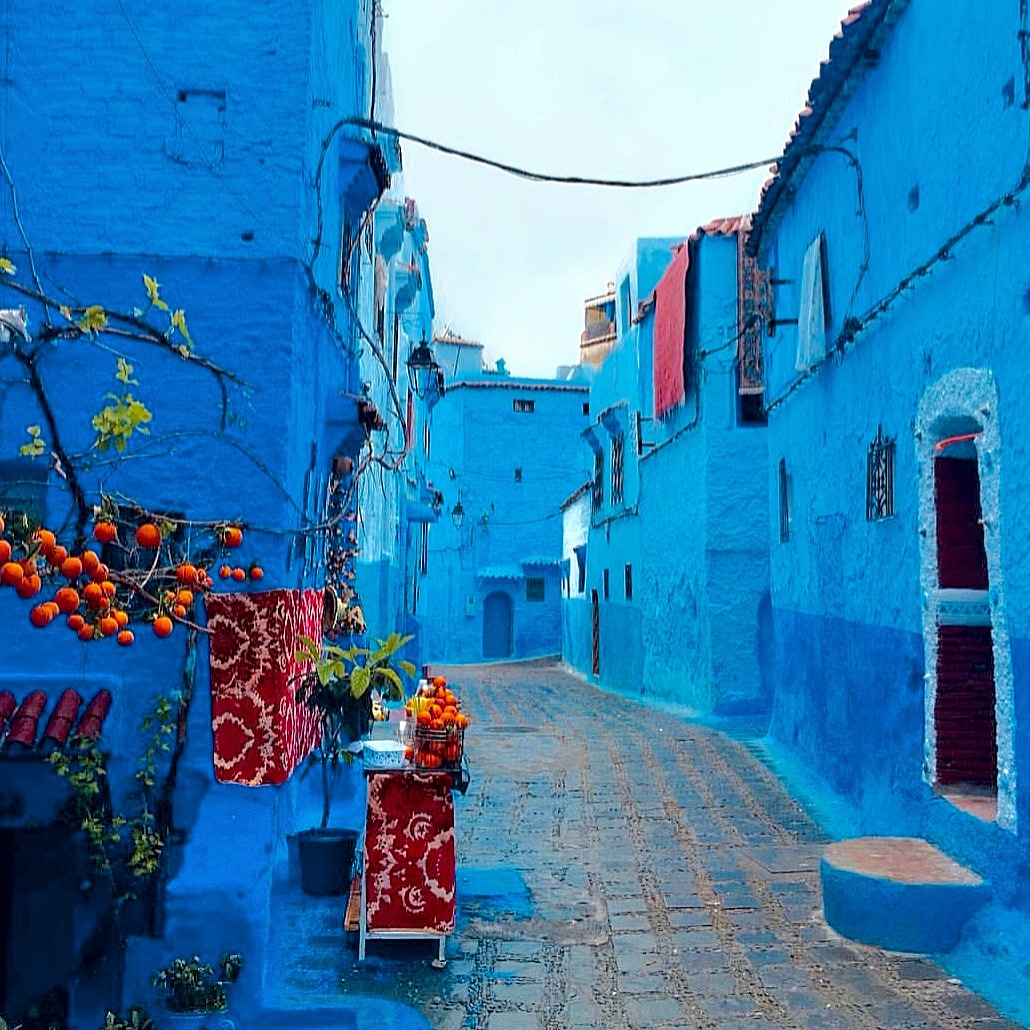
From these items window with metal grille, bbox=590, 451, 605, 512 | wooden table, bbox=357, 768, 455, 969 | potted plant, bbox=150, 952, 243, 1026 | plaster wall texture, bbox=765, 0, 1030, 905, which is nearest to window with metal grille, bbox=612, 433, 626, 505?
window with metal grille, bbox=590, 451, 605, 512

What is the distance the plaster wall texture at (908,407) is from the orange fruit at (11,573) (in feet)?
16.4

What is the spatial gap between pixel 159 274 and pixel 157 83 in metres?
1.31

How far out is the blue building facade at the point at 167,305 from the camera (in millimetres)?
6012

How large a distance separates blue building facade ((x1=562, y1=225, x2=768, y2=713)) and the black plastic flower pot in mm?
9704

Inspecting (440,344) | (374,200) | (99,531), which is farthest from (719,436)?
(440,344)

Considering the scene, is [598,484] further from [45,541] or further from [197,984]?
[45,541]

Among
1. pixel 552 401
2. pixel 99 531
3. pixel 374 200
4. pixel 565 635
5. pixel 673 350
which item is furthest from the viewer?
pixel 552 401

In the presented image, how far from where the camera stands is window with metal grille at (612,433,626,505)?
73.2 feet

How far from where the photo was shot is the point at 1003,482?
579 cm

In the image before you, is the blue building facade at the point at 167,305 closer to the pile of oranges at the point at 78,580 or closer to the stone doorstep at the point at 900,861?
the pile of oranges at the point at 78,580

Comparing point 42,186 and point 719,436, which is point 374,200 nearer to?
point 42,186

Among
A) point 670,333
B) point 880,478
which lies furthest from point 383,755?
point 670,333

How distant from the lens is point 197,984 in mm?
5090

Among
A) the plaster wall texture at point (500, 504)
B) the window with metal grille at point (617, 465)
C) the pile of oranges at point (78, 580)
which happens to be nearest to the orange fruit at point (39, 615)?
the pile of oranges at point (78, 580)
